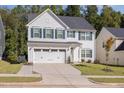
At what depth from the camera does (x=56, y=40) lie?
3988cm

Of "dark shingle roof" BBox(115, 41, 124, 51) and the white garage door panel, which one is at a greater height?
"dark shingle roof" BBox(115, 41, 124, 51)

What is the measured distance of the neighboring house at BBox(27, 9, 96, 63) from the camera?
Result: 1523 inches

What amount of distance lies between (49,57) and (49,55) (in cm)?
24

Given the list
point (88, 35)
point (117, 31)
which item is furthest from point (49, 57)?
point (117, 31)

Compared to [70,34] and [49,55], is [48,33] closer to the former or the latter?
[49,55]

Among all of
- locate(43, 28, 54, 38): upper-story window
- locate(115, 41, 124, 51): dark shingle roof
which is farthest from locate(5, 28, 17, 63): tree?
locate(115, 41, 124, 51): dark shingle roof

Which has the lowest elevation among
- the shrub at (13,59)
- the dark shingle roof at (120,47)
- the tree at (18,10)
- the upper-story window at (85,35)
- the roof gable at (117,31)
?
the shrub at (13,59)

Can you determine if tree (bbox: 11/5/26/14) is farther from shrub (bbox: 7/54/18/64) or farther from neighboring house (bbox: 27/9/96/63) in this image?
shrub (bbox: 7/54/18/64)

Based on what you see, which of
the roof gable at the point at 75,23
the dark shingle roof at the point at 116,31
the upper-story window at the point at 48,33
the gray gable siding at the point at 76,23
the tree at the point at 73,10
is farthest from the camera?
the tree at the point at 73,10

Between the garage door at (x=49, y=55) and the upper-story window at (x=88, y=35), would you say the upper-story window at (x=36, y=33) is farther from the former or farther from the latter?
the upper-story window at (x=88, y=35)

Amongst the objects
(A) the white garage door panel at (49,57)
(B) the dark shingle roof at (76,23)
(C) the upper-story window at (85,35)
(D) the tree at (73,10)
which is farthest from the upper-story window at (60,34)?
(D) the tree at (73,10)

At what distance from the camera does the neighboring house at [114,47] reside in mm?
39906
